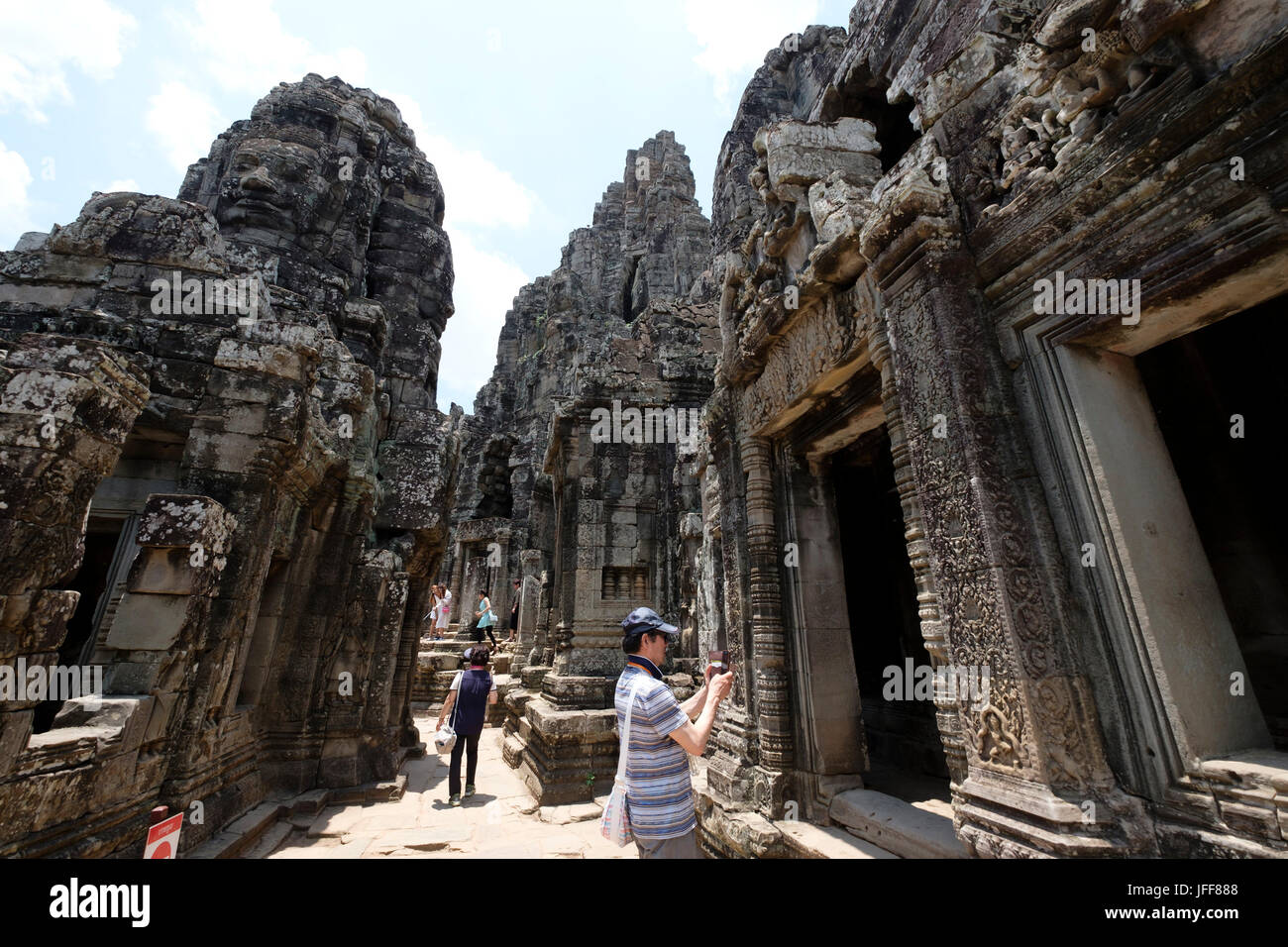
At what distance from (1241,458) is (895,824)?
3.69 meters

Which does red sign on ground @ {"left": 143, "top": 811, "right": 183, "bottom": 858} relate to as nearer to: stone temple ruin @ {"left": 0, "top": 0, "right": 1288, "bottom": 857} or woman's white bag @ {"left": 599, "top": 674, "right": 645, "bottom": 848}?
stone temple ruin @ {"left": 0, "top": 0, "right": 1288, "bottom": 857}

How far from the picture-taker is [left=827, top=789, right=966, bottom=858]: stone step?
3.18 metres

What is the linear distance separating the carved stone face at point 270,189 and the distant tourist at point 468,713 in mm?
10169

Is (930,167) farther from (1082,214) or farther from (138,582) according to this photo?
(138,582)

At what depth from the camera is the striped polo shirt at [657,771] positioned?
9.09ft

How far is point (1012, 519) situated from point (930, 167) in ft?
7.46

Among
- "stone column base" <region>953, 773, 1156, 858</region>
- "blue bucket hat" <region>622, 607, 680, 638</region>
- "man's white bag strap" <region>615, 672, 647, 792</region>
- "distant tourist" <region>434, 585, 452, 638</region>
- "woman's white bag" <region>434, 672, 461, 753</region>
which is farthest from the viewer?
"distant tourist" <region>434, 585, 452, 638</region>

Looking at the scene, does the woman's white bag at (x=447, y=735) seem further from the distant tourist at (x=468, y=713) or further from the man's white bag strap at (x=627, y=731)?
the man's white bag strap at (x=627, y=731)

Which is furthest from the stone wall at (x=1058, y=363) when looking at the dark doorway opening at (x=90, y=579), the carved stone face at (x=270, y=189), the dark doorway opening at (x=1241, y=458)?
the carved stone face at (x=270, y=189)

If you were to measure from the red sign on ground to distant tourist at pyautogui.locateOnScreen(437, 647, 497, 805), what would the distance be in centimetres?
477

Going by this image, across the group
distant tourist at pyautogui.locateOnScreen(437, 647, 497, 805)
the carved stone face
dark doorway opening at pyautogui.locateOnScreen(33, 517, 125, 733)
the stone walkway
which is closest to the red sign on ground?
the stone walkway
